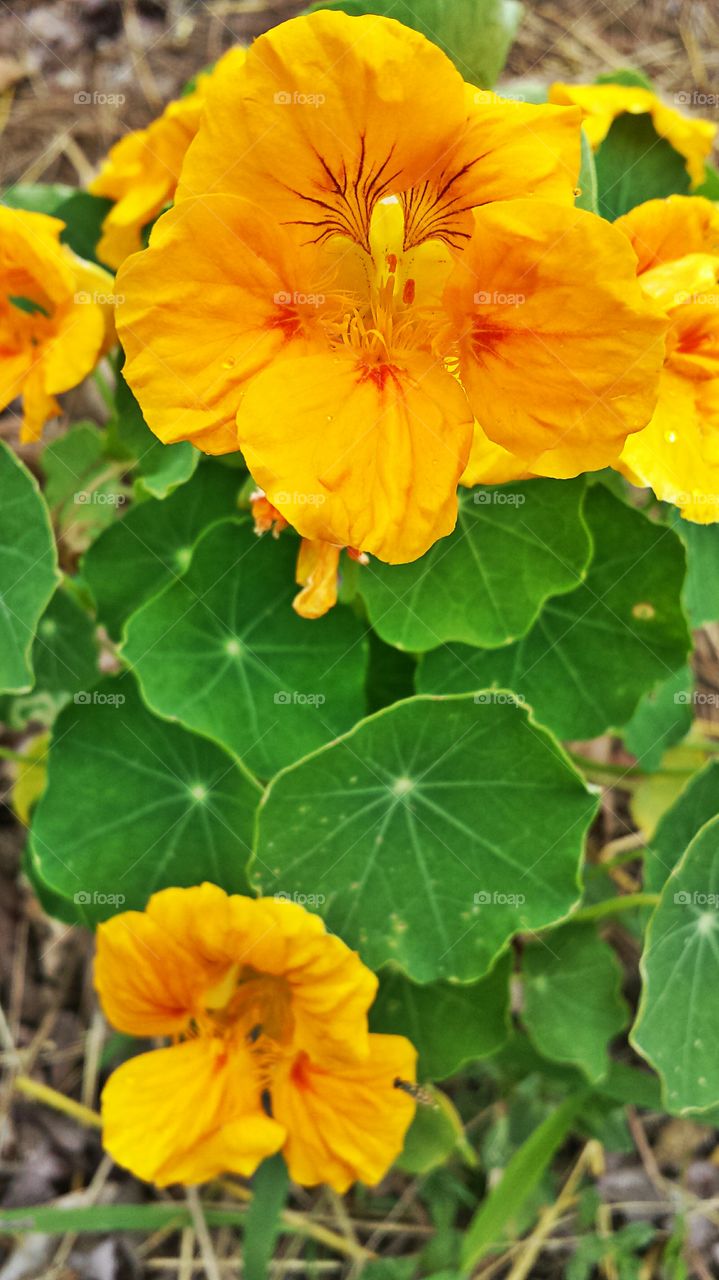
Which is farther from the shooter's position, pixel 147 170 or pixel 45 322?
pixel 147 170

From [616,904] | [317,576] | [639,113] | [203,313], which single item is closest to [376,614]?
[317,576]

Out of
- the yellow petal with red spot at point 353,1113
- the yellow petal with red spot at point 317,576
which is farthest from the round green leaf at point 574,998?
the yellow petal with red spot at point 317,576

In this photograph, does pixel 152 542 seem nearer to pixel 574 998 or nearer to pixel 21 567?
pixel 21 567

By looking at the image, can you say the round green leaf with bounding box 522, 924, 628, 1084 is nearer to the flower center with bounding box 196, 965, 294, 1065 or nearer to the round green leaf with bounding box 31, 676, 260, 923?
the flower center with bounding box 196, 965, 294, 1065

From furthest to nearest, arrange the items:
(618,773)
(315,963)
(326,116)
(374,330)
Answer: (618,773) < (315,963) < (374,330) < (326,116)

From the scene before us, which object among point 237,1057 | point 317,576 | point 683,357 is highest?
point 683,357

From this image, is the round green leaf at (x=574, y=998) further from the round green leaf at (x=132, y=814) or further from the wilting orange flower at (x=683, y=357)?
the wilting orange flower at (x=683, y=357)

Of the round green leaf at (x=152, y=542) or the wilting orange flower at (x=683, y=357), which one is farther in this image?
the round green leaf at (x=152, y=542)
